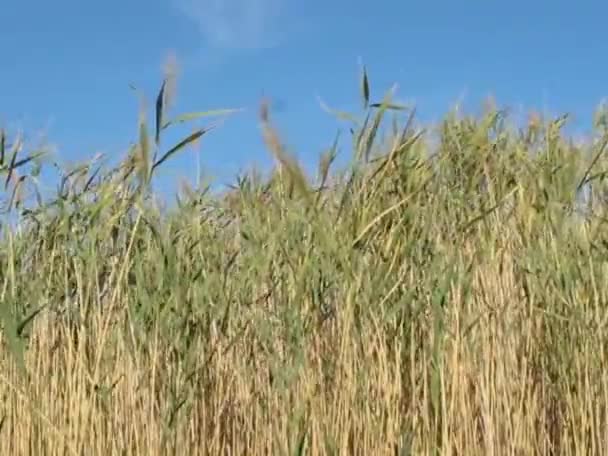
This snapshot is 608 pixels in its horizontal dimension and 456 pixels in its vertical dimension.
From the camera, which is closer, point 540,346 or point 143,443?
point 143,443

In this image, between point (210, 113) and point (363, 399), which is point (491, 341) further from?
point (210, 113)

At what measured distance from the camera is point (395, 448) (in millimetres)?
2139

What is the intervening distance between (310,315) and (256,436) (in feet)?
1.28

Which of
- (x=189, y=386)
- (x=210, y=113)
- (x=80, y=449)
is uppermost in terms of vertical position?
(x=210, y=113)

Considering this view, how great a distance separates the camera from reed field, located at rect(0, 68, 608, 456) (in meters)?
2.12

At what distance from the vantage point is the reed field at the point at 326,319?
212 cm

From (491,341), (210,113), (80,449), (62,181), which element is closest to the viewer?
(210,113)

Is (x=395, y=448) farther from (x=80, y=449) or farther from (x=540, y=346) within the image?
(x=80, y=449)

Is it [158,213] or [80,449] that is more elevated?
[158,213]

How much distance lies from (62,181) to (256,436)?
845 mm

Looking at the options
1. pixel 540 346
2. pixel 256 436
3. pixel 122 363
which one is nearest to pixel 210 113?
pixel 122 363

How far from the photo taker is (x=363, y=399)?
7.05ft

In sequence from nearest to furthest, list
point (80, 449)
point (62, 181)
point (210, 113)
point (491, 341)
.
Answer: point (210, 113), point (80, 449), point (491, 341), point (62, 181)

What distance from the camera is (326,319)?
2.32m
